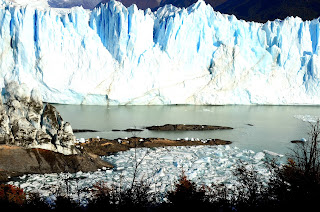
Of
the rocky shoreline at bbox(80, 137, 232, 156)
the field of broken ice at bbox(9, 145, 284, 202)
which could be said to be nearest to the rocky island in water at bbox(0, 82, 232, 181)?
the field of broken ice at bbox(9, 145, 284, 202)

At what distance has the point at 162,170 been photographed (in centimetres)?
702

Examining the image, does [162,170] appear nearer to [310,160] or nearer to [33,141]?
[33,141]

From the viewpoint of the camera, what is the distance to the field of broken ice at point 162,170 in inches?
229

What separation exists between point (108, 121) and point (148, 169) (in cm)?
902

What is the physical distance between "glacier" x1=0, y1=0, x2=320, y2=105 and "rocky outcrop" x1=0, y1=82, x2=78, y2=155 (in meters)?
15.3

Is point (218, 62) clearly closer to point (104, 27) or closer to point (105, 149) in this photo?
point (104, 27)

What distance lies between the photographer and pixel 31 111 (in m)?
7.15

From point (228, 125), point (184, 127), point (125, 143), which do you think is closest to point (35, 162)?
point (125, 143)

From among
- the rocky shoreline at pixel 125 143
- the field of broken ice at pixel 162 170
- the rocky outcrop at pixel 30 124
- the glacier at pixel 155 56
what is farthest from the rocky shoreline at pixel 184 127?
the glacier at pixel 155 56

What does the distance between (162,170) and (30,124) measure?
3166mm

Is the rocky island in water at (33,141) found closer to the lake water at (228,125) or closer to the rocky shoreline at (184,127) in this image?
the lake water at (228,125)

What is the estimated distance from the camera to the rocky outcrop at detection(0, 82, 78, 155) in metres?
6.64

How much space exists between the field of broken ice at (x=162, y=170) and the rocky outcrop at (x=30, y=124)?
2.65 ft

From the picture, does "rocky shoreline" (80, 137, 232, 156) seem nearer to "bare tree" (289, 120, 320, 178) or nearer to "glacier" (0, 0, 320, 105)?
"bare tree" (289, 120, 320, 178)
